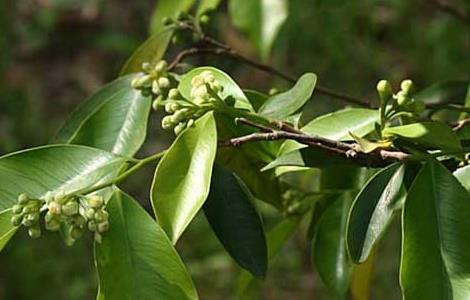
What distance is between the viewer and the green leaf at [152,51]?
3.54 ft

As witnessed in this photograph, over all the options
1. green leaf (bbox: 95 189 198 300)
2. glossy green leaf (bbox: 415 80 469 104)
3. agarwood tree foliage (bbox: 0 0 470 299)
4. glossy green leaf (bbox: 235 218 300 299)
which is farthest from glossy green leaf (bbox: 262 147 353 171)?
glossy green leaf (bbox: 415 80 469 104)

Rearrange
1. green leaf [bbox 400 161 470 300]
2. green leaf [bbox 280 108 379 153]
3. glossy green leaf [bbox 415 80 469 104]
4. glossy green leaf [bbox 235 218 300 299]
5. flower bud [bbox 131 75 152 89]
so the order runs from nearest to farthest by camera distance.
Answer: green leaf [bbox 400 161 470 300], green leaf [bbox 280 108 379 153], flower bud [bbox 131 75 152 89], glossy green leaf [bbox 235 218 300 299], glossy green leaf [bbox 415 80 469 104]

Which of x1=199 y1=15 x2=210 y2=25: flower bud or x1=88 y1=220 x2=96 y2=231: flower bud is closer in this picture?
x1=88 y1=220 x2=96 y2=231: flower bud

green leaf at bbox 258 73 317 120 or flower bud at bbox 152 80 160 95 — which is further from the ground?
green leaf at bbox 258 73 317 120

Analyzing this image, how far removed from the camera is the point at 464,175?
770 millimetres

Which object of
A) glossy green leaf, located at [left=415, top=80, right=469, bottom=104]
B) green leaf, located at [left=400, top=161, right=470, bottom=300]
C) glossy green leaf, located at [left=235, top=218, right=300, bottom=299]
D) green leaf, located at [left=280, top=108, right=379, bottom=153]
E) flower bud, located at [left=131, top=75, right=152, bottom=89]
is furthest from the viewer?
glossy green leaf, located at [left=415, top=80, right=469, bottom=104]

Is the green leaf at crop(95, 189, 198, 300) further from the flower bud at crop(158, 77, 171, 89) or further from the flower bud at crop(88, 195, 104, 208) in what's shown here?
the flower bud at crop(158, 77, 171, 89)

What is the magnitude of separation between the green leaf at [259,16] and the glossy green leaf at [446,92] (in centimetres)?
18

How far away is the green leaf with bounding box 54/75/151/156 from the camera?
0.93 m

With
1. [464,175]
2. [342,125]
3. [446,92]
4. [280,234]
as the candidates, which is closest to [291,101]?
[342,125]

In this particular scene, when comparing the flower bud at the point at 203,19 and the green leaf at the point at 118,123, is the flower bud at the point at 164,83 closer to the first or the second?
the green leaf at the point at 118,123

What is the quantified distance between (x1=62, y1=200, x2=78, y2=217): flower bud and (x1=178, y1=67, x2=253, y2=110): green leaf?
0.15 metres

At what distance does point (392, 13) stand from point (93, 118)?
2.24m

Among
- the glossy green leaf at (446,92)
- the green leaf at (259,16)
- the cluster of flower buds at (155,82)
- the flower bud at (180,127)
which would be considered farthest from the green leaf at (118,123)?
the glossy green leaf at (446,92)
